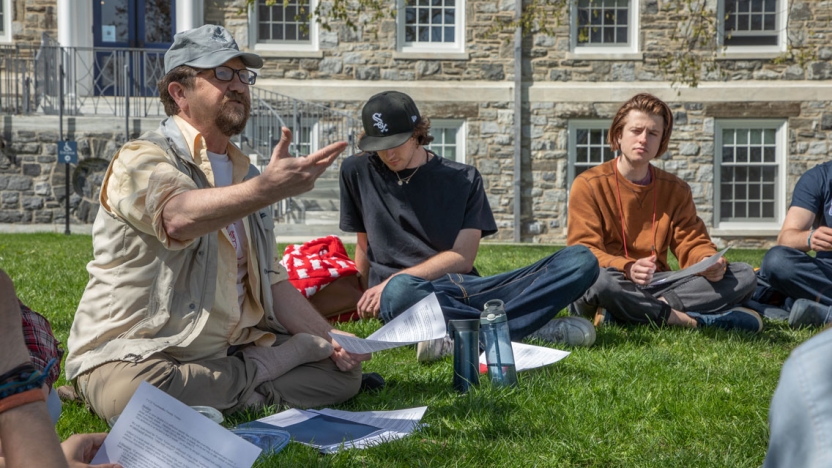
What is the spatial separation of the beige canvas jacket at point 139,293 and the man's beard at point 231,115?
8.7 inches

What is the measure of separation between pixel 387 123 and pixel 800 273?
2524mm

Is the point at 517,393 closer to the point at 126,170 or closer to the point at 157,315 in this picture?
the point at 157,315

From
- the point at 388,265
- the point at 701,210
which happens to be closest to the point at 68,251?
the point at 388,265

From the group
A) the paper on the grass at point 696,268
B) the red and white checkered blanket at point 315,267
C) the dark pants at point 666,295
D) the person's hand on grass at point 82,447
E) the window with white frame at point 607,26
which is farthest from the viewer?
the window with white frame at point 607,26

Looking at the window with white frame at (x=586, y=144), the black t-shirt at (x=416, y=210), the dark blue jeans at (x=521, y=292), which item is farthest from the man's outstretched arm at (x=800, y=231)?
the window with white frame at (x=586, y=144)

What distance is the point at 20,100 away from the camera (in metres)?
13.7

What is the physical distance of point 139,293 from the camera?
114 inches

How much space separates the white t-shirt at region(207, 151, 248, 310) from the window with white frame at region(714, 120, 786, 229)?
13059 mm

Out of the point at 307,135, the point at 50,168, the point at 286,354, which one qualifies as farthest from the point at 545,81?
the point at 286,354

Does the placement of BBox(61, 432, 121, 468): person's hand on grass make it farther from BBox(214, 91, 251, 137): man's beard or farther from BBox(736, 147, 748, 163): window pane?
BBox(736, 147, 748, 163): window pane

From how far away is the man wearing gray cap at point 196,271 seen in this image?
8.93 feet

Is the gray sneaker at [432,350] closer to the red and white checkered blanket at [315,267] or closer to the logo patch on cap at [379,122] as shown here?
the red and white checkered blanket at [315,267]

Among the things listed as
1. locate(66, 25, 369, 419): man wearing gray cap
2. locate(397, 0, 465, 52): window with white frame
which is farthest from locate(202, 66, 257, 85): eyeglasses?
locate(397, 0, 465, 52): window with white frame

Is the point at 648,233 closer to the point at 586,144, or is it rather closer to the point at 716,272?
the point at 716,272
